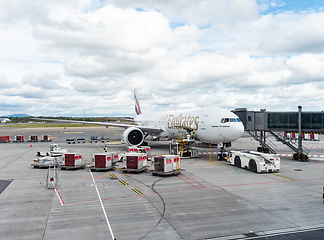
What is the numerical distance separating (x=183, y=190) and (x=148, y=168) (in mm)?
7579

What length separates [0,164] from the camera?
2353 centimetres

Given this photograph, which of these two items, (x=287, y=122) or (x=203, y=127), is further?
(x=287, y=122)

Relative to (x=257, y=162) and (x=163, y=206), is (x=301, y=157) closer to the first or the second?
(x=257, y=162)

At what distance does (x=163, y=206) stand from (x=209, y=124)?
15282 mm

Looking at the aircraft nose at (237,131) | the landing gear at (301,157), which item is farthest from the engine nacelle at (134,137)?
the landing gear at (301,157)

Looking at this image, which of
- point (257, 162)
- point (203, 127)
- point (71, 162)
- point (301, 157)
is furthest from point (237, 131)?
point (71, 162)

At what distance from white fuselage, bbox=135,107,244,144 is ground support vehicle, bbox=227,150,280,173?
2.43m

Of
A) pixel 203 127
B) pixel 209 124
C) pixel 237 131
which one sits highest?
pixel 209 124

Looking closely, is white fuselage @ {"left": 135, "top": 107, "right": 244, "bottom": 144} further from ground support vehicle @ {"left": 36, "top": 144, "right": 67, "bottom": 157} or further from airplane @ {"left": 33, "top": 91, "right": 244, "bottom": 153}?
ground support vehicle @ {"left": 36, "top": 144, "right": 67, "bottom": 157}

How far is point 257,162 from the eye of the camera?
19828 millimetres

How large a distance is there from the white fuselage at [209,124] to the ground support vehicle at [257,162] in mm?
2430

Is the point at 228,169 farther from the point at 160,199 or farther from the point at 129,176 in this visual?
the point at 160,199

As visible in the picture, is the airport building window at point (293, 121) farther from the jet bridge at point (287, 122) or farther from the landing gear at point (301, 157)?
the landing gear at point (301, 157)

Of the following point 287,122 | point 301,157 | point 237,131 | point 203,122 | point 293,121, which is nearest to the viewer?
point 237,131
